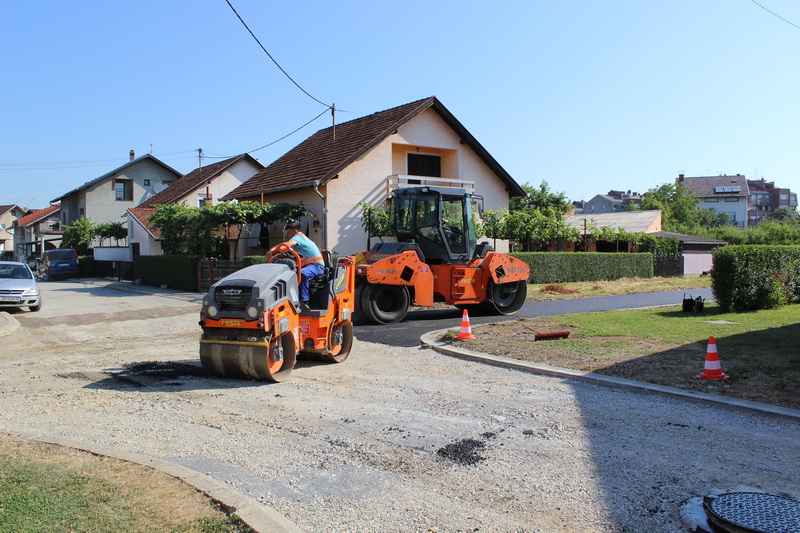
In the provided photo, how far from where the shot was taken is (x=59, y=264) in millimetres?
38250

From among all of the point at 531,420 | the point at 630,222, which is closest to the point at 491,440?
the point at 531,420

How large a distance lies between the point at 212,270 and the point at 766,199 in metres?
138

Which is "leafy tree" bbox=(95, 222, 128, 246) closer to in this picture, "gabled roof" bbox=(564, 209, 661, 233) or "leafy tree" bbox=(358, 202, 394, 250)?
"leafy tree" bbox=(358, 202, 394, 250)

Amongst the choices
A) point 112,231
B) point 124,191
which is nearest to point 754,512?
point 112,231

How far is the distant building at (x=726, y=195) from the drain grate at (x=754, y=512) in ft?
368

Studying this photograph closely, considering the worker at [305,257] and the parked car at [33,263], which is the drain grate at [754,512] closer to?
the worker at [305,257]

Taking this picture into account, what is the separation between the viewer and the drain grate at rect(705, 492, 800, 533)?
3.94 meters

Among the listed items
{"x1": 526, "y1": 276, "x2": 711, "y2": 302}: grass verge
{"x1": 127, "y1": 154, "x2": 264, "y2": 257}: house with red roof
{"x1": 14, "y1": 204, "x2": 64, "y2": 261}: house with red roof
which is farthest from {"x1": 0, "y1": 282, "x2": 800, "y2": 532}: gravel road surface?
{"x1": 14, "y1": 204, "x2": 64, "y2": 261}: house with red roof

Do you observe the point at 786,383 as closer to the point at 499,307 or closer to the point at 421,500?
the point at 421,500

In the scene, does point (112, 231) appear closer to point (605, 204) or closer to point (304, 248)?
point (304, 248)

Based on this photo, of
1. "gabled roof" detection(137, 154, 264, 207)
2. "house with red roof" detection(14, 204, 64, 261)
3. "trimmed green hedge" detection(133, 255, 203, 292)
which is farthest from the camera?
"house with red roof" detection(14, 204, 64, 261)

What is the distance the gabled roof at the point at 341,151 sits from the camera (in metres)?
25.4

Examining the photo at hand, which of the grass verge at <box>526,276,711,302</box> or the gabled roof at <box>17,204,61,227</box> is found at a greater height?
the gabled roof at <box>17,204,61,227</box>

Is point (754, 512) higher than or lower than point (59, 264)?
lower
